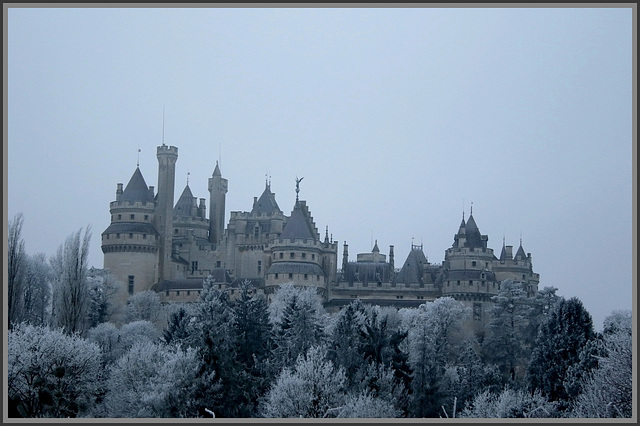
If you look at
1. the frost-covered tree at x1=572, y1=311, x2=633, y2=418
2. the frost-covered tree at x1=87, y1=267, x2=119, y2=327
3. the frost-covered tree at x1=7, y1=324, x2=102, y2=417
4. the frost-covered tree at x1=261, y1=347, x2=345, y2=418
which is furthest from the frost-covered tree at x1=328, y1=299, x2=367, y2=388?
the frost-covered tree at x1=87, y1=267, x2=119, y2=327

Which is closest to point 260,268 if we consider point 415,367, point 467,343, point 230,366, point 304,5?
point 467,343

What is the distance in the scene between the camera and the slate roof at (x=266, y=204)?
102 m

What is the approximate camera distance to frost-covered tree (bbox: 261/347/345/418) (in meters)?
46.5

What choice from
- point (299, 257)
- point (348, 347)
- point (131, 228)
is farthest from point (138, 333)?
point (348, 347)

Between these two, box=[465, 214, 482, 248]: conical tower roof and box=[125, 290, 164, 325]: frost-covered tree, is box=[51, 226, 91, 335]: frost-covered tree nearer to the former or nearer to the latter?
box=[125, 290, 164, 325]: frost-covered tree


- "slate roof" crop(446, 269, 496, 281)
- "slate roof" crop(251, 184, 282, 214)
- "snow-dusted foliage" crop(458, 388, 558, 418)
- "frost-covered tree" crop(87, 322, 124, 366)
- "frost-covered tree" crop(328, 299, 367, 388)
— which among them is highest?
"slate roof" crop(251, 184, 282, 214)

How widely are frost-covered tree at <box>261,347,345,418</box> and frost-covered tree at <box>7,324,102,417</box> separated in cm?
806

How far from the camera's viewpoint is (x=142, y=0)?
31.8 m

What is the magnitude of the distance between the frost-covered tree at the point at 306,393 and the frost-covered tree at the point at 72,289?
20839mm

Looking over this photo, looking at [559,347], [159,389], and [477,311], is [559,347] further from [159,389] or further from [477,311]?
[477,311]

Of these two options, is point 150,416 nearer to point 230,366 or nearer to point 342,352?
point 230,366

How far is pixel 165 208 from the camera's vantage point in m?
100

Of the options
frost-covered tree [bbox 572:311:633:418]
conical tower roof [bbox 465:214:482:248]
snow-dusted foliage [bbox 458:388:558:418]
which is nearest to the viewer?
frost-covered tree [bbox 572:311:633:418]

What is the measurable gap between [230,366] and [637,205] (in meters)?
22.9
